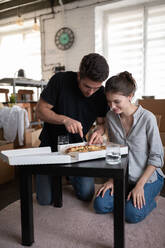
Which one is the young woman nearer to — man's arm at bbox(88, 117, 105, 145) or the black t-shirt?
man's arm at bbox(88, 117, 105, 145)

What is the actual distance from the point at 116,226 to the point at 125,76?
776mm

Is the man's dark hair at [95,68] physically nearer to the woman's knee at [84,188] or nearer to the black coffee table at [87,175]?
the black coffee table at [87,175]

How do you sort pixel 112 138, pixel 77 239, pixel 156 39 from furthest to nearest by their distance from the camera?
pixel 156 39 < pixel 112 138 < pixel 77 239

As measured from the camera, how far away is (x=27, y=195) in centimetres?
102

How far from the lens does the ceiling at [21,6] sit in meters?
4.96

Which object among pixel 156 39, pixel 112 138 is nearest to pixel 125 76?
pixel 112 138

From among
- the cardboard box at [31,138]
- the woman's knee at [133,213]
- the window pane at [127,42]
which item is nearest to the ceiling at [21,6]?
the window pane at [127,42]

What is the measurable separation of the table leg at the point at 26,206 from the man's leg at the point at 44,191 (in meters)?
0.43

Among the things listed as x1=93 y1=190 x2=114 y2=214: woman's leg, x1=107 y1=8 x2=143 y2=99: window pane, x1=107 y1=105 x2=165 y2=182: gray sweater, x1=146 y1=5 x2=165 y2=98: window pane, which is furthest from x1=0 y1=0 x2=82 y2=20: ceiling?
x1=93 y1=190 x2=114 y2=214: woman's leg

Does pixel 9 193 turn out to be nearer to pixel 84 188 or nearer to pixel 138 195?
pixel 84 188

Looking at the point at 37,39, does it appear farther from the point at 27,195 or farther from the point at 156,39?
the point at 27,195

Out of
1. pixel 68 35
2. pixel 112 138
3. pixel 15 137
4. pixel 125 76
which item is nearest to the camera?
pixel 125 76

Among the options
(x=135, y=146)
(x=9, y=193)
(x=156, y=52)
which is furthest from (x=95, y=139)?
(x=156, y=52)

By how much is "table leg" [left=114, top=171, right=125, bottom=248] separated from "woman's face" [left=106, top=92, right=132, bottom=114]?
0.51m
